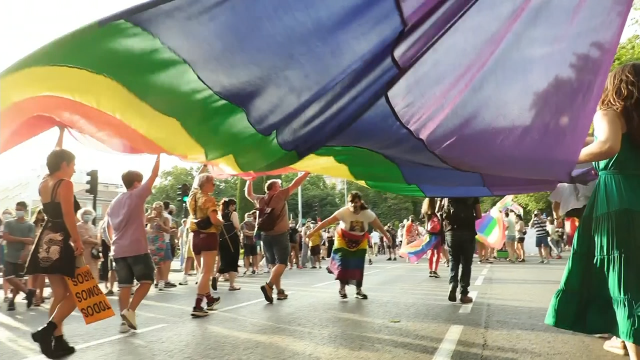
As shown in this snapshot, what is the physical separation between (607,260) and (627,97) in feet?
3.24

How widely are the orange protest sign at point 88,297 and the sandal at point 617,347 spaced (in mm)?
4178

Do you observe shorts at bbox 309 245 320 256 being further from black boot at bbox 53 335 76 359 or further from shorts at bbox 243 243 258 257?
black boot at bbox 53 335 76 359

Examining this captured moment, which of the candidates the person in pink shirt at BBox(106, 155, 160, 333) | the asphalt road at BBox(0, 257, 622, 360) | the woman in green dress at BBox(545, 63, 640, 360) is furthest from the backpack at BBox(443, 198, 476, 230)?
the woman in green dress at BBox(545, 63, 640, 360)

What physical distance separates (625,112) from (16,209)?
9.96 metres

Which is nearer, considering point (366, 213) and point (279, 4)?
point (279, 4)

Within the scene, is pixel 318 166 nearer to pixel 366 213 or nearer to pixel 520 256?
pixel 366 213

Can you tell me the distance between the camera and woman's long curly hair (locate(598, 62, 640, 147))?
3.62 metres

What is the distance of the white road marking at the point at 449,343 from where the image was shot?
501 centimetres

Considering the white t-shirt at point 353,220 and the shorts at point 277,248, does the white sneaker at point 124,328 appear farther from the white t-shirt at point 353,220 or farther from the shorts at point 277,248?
the white t-shirt at point 353,220

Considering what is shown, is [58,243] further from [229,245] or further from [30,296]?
[229,245]

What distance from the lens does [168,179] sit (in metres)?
90.1

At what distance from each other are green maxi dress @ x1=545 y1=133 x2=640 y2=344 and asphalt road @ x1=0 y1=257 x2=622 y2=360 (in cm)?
131

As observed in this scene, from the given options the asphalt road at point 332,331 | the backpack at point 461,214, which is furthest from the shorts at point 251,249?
the backpack at point 461,214

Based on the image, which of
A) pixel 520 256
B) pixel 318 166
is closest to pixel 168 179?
pixel 520 256
